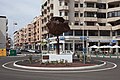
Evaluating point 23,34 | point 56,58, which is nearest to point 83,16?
point 56,58

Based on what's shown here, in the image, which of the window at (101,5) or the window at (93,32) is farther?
the window at (101,5)

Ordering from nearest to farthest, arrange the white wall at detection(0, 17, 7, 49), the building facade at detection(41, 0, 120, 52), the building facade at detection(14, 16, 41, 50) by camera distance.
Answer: the building facade at detection(41, 0, 120, 52)
the white wall at detection(0, 17, 7, 49)
the building facade at detection(14, 16, 41, 50)

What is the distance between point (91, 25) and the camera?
71.9 m

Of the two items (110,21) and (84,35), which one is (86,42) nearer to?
(84,35)

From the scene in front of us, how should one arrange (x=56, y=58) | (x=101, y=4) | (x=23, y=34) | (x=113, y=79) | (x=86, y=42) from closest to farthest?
(x=113, y=79)
(x=56, y=58)
(x=86, y=42)
(x=101, y=4)
(x=23, y=34)

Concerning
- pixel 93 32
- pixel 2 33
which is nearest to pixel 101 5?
pixel 93 32

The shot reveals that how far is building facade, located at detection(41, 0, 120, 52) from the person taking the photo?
6925 centimetres

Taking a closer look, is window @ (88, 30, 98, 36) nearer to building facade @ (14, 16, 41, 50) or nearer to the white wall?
the white wall

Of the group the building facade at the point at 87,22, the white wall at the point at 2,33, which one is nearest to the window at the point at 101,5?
the building facade at the point at 87,22

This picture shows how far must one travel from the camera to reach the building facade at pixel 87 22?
69250 millimetres

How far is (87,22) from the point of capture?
71.6 meters

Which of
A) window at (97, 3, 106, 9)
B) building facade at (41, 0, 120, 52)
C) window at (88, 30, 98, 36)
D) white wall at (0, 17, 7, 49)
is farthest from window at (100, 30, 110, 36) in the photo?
white wall at (0, 17, 7, 49)

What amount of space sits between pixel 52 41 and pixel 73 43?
7047 mm

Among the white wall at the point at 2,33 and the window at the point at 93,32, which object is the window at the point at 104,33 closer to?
the window at the point at 93,32
